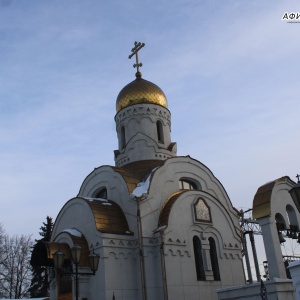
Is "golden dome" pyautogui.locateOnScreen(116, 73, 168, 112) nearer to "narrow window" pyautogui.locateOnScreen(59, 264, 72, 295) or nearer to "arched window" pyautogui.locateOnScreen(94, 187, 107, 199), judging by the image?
"arched window" pyautogui.locateOnScreen(94, 187, 107, 199)

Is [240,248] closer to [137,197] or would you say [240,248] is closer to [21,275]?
[137,197]

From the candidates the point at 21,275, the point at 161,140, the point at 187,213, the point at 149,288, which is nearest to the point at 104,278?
the point at 149,288

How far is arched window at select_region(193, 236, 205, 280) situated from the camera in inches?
559

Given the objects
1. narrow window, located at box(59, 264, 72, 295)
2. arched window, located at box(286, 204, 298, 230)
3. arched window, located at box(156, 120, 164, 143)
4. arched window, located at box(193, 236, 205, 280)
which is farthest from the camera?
arched window, located at box(156, 120, 164, 143)

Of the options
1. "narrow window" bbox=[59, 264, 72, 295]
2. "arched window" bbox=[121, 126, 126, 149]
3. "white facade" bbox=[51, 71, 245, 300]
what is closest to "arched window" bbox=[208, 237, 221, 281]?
"white facade" bbox=[51, 71, 245, 300]

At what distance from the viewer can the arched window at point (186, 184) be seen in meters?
16.2

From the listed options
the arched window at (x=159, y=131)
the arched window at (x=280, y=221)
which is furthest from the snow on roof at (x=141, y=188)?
the arched window at (x=280, y=221)

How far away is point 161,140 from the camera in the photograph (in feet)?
61.3

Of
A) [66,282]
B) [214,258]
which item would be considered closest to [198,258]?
[214,258]

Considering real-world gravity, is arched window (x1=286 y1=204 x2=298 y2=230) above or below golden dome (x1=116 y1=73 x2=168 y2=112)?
below

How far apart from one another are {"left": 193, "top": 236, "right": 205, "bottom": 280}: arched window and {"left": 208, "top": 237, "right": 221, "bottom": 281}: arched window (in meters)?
0.62

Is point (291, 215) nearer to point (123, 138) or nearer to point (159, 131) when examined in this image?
point (159, 131)

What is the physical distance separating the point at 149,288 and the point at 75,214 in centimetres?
417

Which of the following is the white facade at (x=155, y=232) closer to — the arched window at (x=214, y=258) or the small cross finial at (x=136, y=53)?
the arched window at (x=214, y=258)
